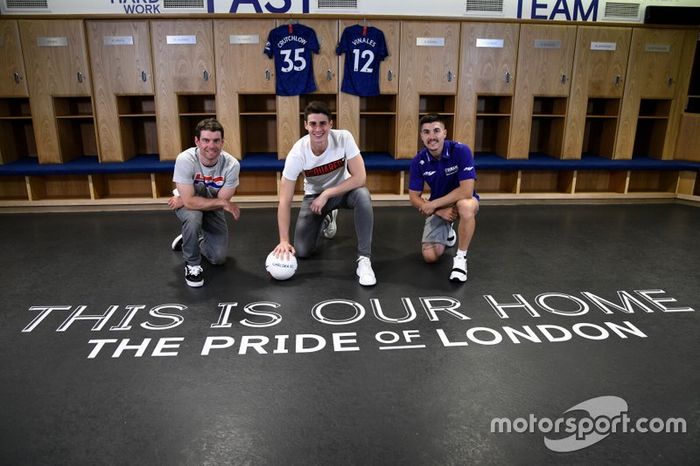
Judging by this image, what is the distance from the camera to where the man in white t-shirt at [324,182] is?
9.16ft

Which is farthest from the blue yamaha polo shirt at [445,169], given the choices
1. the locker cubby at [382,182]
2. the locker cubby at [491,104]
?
the locker cubby at [491,104]

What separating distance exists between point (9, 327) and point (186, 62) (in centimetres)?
315

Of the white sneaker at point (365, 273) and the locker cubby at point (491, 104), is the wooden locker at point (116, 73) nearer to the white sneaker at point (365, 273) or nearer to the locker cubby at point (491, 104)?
the white sneaker at point (365, 273)

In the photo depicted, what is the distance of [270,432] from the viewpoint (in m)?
1.61

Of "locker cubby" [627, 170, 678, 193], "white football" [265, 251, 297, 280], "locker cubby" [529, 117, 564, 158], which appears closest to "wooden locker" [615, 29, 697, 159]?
"locker cubby" [627, 170, 678, 193]

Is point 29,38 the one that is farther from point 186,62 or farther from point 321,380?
point 321,380

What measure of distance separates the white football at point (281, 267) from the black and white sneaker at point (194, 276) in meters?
0.39

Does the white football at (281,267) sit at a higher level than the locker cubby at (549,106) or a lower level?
lower

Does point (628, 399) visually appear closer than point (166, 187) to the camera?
Yes

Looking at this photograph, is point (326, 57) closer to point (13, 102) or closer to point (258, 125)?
point (258, 125)

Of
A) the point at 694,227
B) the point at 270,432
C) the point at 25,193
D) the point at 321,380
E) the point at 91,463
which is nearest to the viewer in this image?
the point at 91,463

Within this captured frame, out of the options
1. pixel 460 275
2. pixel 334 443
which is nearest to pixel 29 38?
pixel 460 275

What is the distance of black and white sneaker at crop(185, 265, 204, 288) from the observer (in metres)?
2.82

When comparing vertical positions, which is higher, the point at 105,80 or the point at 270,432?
the point at 105,80
